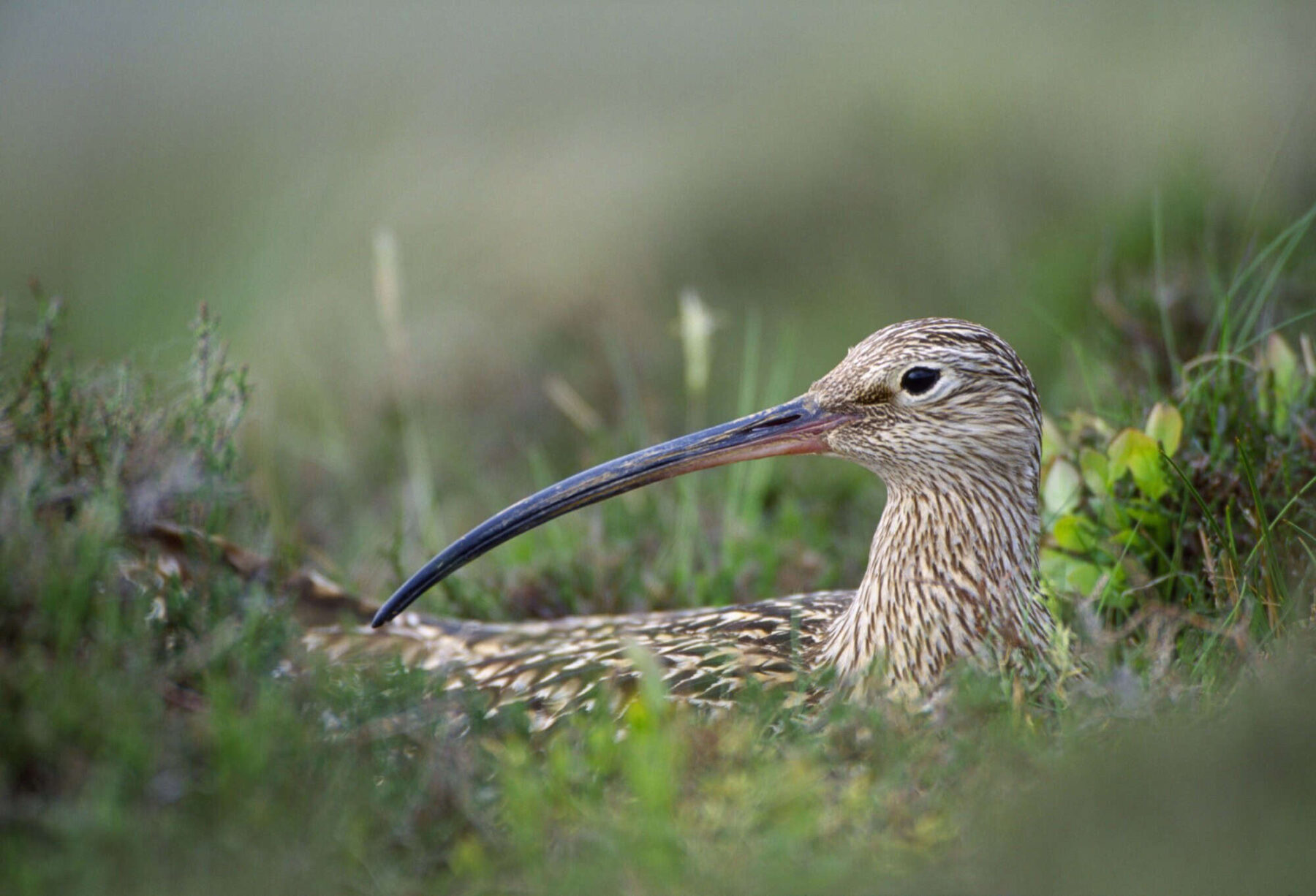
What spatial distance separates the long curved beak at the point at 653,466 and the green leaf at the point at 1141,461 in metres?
0.87

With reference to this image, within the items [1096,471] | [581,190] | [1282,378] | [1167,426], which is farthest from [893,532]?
[581,190]

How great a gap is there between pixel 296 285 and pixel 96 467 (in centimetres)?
565

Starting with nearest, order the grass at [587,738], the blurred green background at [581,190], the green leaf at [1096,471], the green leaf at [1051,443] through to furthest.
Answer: the grass at [587,738] < the green leaf at [1096,471] < the green leaf at [1051,443] < the blurred green background at [581,190]

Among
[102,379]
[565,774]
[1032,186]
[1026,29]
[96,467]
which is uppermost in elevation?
[1026,29]

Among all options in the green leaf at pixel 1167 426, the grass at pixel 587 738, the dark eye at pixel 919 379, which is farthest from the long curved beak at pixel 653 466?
the green leaf at pixel 1167 426

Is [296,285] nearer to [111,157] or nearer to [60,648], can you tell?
[111,157]

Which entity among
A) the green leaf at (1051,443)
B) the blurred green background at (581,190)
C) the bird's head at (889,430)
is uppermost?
the blurred green background at (581,190)

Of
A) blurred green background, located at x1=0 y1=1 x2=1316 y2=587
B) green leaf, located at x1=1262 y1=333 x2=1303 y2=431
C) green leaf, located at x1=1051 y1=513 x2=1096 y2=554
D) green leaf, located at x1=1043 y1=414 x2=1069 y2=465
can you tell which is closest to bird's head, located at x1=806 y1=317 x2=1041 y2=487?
green leaf, located at x1=1051 y1=513 x2=1096 y2=554

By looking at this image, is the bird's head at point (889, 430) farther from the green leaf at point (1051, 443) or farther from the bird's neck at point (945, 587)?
the green leaf at point (1051, 443)

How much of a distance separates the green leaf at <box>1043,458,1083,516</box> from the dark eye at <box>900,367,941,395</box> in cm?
82

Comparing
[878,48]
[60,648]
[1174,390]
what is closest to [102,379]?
[60,648]

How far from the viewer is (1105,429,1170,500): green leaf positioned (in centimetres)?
351

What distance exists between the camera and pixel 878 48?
9844 millimetres

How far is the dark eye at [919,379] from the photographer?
10.7 feet
